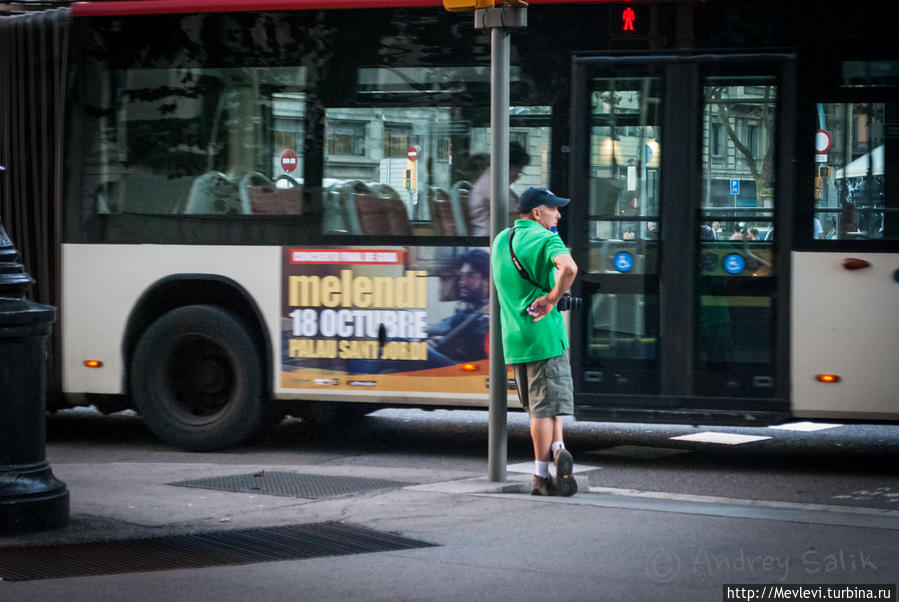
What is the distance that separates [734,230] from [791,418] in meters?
1.26

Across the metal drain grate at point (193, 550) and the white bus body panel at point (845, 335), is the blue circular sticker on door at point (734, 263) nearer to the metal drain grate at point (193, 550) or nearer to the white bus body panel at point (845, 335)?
the white bus body panel at point (845, 335)

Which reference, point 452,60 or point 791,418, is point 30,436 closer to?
point 452,60

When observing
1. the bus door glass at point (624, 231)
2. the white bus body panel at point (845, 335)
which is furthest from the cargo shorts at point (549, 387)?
the white bus body panel at point (845, 335)

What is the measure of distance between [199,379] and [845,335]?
4564mm

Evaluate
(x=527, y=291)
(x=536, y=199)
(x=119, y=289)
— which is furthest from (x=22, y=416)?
(x=119, y=289)

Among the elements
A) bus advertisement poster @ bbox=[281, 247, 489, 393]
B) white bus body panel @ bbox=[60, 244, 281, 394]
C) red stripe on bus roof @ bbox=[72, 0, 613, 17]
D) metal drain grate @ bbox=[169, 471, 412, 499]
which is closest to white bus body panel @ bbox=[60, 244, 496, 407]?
white bus body panel @ bbox=[60, 244, 281, 394]

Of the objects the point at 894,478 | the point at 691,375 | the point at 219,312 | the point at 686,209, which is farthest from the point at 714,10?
the point at 219,312

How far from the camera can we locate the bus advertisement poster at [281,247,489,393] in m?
9.77

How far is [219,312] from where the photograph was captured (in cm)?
1030

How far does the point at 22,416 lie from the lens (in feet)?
23.4

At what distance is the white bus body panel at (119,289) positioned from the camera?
1021 cm

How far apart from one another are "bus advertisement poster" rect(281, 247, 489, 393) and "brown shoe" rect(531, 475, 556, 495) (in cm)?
167

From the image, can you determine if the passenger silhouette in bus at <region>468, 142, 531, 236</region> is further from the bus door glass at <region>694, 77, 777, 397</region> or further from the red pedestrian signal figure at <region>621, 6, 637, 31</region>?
the bus door glass at <region>694, 77, 777, 397</region>

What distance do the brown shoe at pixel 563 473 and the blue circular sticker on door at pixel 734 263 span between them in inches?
79.6
